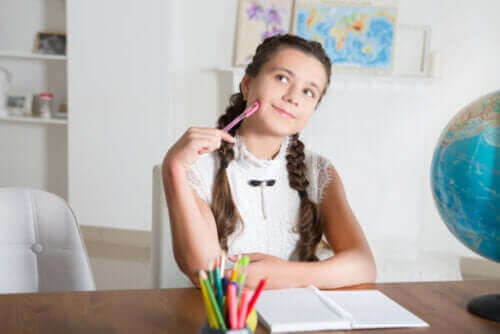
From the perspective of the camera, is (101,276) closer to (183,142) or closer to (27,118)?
(27,118)

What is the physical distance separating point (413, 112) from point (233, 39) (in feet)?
4.12

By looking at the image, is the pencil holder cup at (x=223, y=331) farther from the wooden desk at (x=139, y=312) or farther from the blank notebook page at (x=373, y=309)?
the blank notebook page at (x=373, y=309)

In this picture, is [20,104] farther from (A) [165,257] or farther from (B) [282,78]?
(B) [282,78]

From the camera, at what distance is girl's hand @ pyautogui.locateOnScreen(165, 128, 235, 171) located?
124 centimetres

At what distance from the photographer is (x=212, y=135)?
4.06 ft

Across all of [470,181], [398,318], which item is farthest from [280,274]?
[470,181]

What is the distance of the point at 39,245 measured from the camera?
4.97 ft

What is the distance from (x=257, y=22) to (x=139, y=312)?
10.5 feet

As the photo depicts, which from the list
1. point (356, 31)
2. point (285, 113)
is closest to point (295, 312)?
point (285, 113)

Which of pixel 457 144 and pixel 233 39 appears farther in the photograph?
pixel 233 39

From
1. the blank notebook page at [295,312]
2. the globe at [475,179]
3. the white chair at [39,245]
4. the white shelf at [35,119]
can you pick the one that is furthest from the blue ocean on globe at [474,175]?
the white shelf at [35,119]

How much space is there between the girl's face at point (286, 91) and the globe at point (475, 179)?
0.40 meters

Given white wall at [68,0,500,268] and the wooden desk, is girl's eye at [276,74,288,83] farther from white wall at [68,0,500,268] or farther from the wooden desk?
white wall at [68,0,500,268]

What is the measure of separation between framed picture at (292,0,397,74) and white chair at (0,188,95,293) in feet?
8.80
